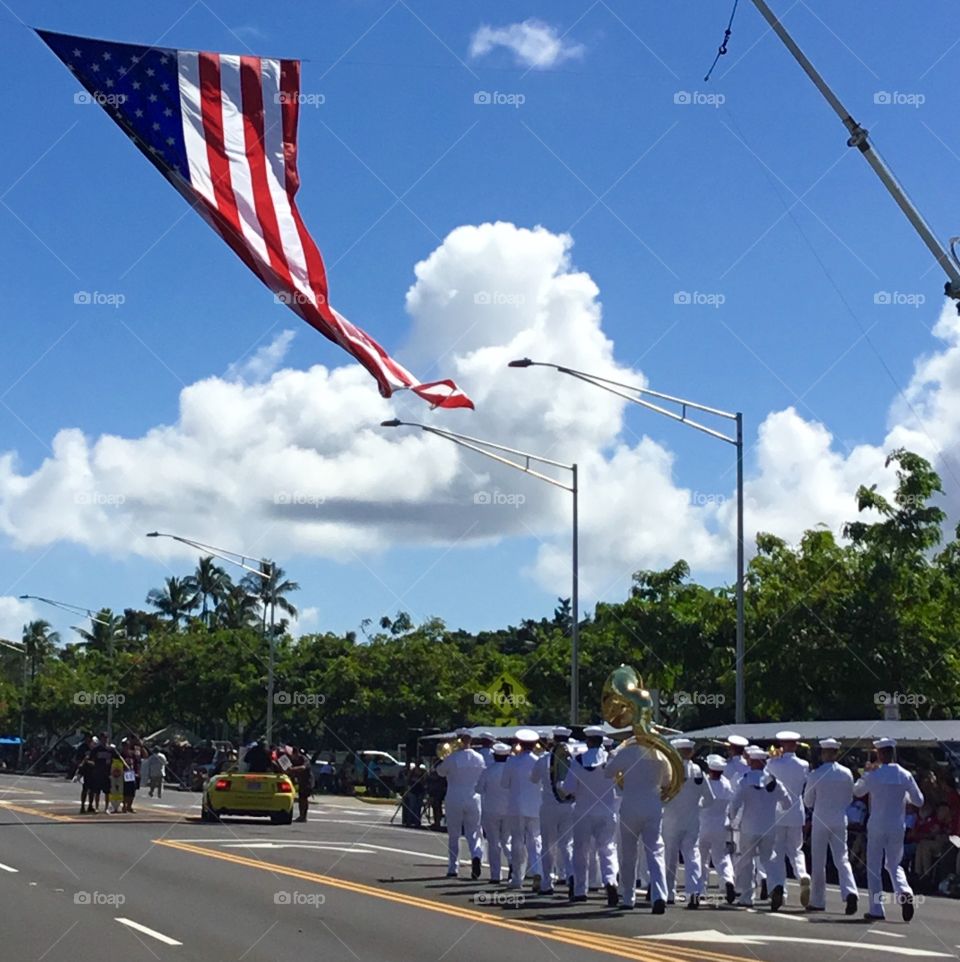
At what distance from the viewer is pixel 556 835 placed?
17.7 metres

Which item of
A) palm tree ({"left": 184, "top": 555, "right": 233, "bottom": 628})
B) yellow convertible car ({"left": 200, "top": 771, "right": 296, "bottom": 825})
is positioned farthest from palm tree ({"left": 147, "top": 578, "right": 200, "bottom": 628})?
yellow convertible car ({"left": 200, "top": 771, "right": 296, "bottom": 825})

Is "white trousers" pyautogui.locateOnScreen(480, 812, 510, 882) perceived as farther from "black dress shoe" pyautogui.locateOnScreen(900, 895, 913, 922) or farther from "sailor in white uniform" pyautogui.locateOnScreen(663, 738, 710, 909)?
"black dress shoe" pyautogui.locateOnScreen(900, 895, 913, 922)

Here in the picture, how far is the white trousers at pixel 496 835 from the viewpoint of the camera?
18.8m

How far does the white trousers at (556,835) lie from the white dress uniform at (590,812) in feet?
1.13

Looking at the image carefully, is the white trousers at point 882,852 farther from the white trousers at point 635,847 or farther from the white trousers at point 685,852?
the white trousers at point 635,847

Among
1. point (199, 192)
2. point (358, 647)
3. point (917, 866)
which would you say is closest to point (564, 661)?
point (358, 647)

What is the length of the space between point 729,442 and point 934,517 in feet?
22.4

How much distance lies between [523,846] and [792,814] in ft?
10.8

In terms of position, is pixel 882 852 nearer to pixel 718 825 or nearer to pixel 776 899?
pixel 776 899

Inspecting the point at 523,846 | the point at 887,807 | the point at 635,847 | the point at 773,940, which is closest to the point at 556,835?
the point at 523,846

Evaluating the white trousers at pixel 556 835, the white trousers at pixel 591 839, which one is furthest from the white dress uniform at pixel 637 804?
the white trousers at pixel 556 835

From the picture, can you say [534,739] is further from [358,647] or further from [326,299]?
[358,647]

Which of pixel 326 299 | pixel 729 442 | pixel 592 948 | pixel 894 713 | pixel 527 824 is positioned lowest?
pixel 592 948

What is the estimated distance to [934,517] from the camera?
35.7 metres
